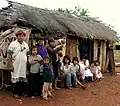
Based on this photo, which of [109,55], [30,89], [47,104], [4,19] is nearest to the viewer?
[47,104]

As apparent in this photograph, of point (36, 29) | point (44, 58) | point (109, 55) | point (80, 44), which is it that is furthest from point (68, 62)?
point (109, 55)

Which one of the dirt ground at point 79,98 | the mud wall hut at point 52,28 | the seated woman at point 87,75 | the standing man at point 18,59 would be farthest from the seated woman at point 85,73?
the standing man at point 18,59

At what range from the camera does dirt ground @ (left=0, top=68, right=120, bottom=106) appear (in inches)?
341

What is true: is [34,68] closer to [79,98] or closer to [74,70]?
[79,98]

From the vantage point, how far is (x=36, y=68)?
9.03 m

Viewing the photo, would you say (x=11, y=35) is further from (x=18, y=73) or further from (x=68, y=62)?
(x=68, y=62)

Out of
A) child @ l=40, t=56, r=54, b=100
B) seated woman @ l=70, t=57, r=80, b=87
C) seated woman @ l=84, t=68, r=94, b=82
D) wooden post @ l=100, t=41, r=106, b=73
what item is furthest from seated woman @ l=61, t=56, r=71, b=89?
wooden post @ l=100, t=41, r=106, b=73

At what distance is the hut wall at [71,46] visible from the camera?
1377cm

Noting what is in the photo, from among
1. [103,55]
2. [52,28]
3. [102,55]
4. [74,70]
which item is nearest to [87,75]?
[74,70]

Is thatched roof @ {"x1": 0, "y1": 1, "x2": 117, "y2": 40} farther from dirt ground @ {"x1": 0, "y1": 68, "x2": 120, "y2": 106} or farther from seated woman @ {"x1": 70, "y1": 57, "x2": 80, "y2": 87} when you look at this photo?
dirt ground @ {"x1": 0, "y1": 68, "x2": 120, "y2": 106}

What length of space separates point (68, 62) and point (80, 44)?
12.8ft

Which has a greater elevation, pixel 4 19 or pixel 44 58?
pixel 4 19

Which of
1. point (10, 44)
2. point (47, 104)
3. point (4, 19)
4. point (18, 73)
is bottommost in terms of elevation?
point (47, 104)

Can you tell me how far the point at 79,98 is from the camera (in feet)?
32.0
